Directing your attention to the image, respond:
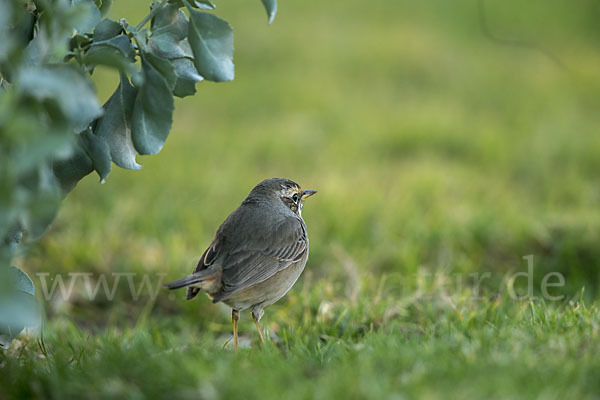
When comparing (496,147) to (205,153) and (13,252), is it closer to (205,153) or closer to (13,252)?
(205,153)

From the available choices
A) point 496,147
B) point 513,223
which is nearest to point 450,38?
point 496,147

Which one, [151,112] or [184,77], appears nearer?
[151,112]

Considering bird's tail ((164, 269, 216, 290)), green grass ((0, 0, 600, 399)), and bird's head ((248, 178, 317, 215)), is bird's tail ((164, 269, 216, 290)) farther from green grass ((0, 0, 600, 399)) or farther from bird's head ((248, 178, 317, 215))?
bird's head ((248, 178, 317, 215))

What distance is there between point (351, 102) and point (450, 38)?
365cm

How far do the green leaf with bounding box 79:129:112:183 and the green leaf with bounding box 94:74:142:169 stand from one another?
0.12 metres

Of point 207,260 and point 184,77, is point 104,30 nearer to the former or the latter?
point 184,77

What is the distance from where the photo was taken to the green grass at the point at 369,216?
2971 mm

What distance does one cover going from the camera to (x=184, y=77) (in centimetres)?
359

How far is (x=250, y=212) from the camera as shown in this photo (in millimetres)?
4402

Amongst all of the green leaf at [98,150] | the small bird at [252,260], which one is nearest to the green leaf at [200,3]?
the green leaf at [98,150]

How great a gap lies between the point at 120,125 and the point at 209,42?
582 millimetres

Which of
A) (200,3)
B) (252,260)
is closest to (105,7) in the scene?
(200,3)

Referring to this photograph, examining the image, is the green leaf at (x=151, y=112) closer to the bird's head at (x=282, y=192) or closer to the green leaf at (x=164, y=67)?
the green leaf at (x=164, y=67)

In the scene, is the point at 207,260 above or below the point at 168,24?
below
